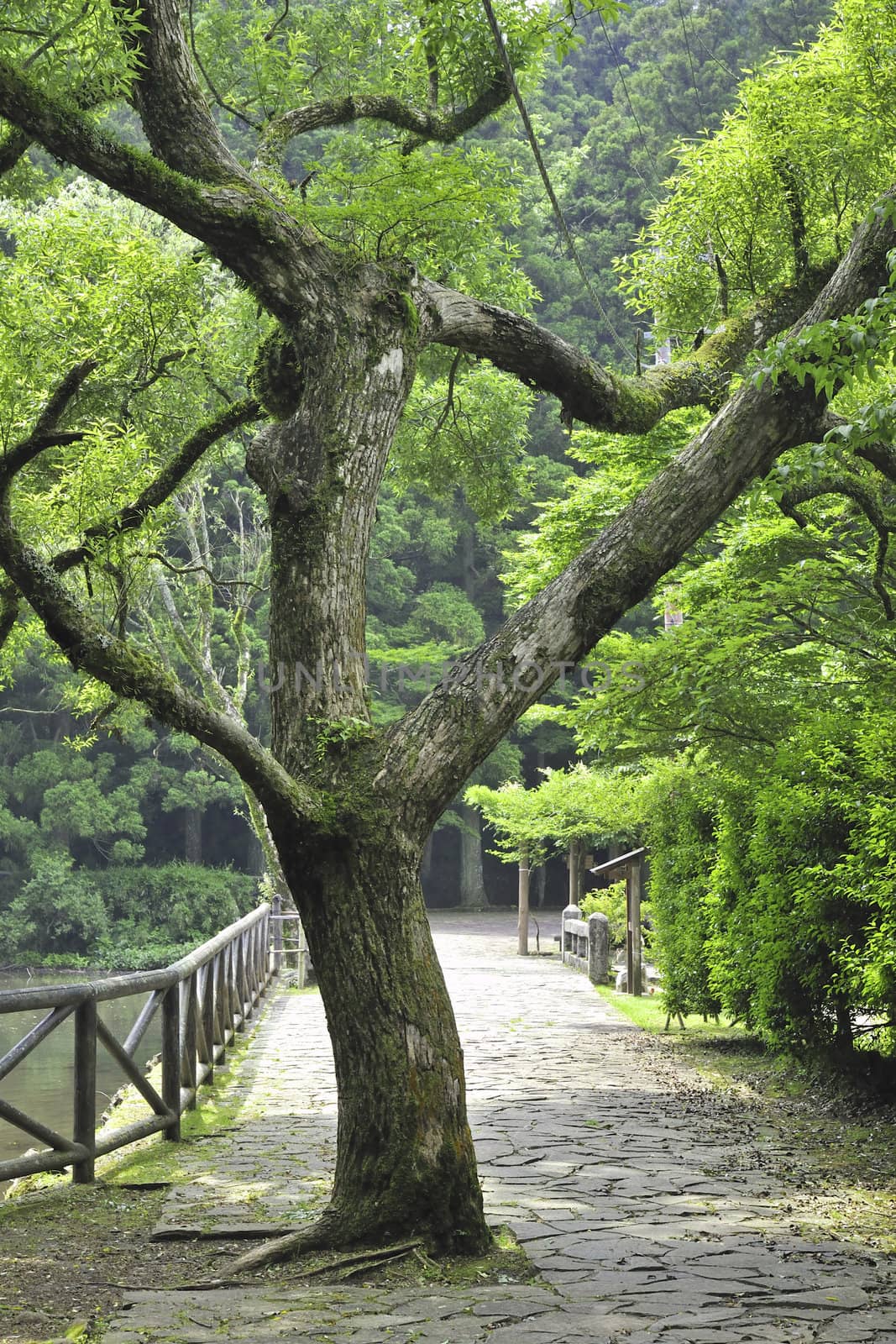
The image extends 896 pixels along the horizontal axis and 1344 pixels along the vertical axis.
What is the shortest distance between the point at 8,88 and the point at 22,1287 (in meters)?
4.96

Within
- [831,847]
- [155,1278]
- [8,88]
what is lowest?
[155,1278]

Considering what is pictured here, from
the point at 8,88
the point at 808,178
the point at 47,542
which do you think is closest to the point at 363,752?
the point at 8,88

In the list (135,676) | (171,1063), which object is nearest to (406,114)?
(135,676)

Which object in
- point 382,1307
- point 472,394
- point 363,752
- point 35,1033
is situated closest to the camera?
point 382,1307

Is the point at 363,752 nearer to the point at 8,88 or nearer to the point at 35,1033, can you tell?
the point at 35,1033

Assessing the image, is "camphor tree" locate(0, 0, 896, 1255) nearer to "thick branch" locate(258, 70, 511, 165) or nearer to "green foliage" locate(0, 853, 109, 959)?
"thick branch" locate(258, 70, 511, 165)

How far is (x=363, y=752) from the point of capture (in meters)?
5.57

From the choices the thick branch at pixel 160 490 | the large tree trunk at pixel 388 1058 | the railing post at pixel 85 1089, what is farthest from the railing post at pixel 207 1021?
the large tree trunk at pixel 388 1058

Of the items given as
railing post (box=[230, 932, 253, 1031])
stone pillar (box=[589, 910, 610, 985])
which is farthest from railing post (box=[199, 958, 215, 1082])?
stone pillar (box=[589, 910, 610, 985])

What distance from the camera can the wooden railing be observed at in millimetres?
6324

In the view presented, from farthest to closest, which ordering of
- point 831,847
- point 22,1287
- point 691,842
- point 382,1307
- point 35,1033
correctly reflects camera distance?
point 691,842 → point 831,847 → point 35,1033 → point 22,1287 → point 382,1307

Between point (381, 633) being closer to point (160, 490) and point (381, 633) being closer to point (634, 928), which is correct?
point (634, 928)

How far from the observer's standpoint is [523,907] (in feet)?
79.7

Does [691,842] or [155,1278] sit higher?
[691,842]
